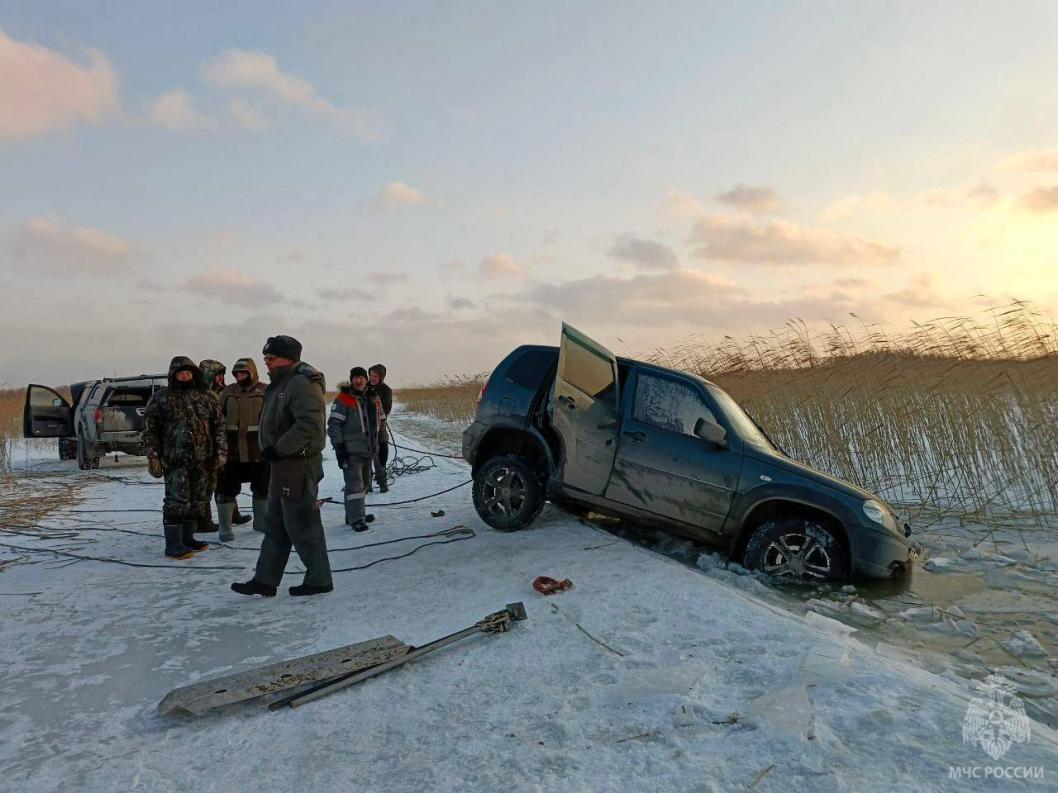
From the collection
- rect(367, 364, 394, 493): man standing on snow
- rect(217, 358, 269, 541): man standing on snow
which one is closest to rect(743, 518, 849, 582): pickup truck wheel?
rect(217, 358, 269, 541): man standing on snow

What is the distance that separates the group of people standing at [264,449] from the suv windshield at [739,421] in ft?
11.8

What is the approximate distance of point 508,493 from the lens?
688 cm

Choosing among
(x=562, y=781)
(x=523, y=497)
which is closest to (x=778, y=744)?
(x=562, y=781)

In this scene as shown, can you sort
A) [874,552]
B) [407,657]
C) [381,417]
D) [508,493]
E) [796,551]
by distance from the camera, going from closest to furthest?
[407,657]
[874,552]
[796,551]
[508,493]
[381,417]

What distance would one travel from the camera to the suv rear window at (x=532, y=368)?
700 centimetres

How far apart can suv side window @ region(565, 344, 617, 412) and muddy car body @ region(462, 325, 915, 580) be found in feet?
0.04

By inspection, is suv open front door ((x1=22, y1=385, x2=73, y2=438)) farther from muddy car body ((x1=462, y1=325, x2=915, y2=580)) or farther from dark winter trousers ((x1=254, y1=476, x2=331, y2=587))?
dark winter trousers ((x1=254, y1=476, x2=331, y2=587))

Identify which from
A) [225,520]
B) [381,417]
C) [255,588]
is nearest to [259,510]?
[225,520]

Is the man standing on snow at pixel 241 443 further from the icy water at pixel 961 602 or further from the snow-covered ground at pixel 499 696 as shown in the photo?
→ the icy water at pixel 961 602

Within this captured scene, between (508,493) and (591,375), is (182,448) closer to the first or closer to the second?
(508,493)

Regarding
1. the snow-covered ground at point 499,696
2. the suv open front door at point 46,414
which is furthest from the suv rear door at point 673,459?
the suv open front door at point 46,414

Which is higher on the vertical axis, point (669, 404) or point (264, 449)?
point (669, 404)

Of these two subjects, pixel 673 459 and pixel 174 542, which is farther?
pixel 174 542

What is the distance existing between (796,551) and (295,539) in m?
4.09
